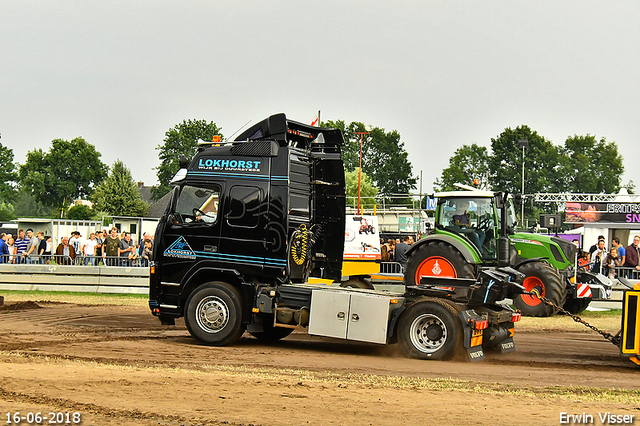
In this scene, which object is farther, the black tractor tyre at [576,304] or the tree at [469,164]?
the tree at [469,164]

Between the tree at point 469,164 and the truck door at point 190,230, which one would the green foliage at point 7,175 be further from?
the truck door at point 190,230

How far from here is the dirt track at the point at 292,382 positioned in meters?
6.53

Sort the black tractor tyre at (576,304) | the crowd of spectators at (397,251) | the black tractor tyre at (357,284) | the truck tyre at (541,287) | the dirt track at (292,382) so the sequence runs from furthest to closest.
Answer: the crowd of spectators at (397,251)
the black tractor tyre at (576,304)
the truck tyre at (541,287)
the black tractor tyre at (357,284)
the dirt track at (292,382)

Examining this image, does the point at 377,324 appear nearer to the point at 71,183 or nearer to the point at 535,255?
the point at 535,255

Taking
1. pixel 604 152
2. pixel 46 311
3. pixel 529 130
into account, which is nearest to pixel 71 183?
pixel 529 130

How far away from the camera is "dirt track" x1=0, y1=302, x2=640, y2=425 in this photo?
6527 millimetres

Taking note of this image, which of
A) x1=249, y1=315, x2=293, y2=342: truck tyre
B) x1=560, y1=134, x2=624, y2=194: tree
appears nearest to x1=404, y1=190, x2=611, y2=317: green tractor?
x1=249, y1=315, x2=293, y2=342: truck tyre

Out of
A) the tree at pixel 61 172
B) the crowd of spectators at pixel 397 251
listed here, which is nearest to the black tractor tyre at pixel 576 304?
the crowd of spectators at pixel 397 251

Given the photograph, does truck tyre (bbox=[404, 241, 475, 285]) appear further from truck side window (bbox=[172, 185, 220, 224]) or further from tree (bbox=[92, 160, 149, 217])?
tree (bbox=[92, 160, 149, 217])

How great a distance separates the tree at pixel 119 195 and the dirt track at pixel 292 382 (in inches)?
2479

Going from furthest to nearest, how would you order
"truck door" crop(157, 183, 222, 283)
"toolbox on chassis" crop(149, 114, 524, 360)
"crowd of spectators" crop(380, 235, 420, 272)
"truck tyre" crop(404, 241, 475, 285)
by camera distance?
"crowd of spectators" crop(380, 235, 420, 272) → "truck tyre" crop(404, 241, 475, 285) → "truck door" crop(157, 183, 222, 283) → "toolbox on chassis" crop(149, 114, 524, 360)

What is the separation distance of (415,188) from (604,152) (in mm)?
23444

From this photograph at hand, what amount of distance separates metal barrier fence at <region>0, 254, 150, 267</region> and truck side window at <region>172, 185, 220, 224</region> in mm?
10975

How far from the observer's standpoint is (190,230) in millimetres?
11430
